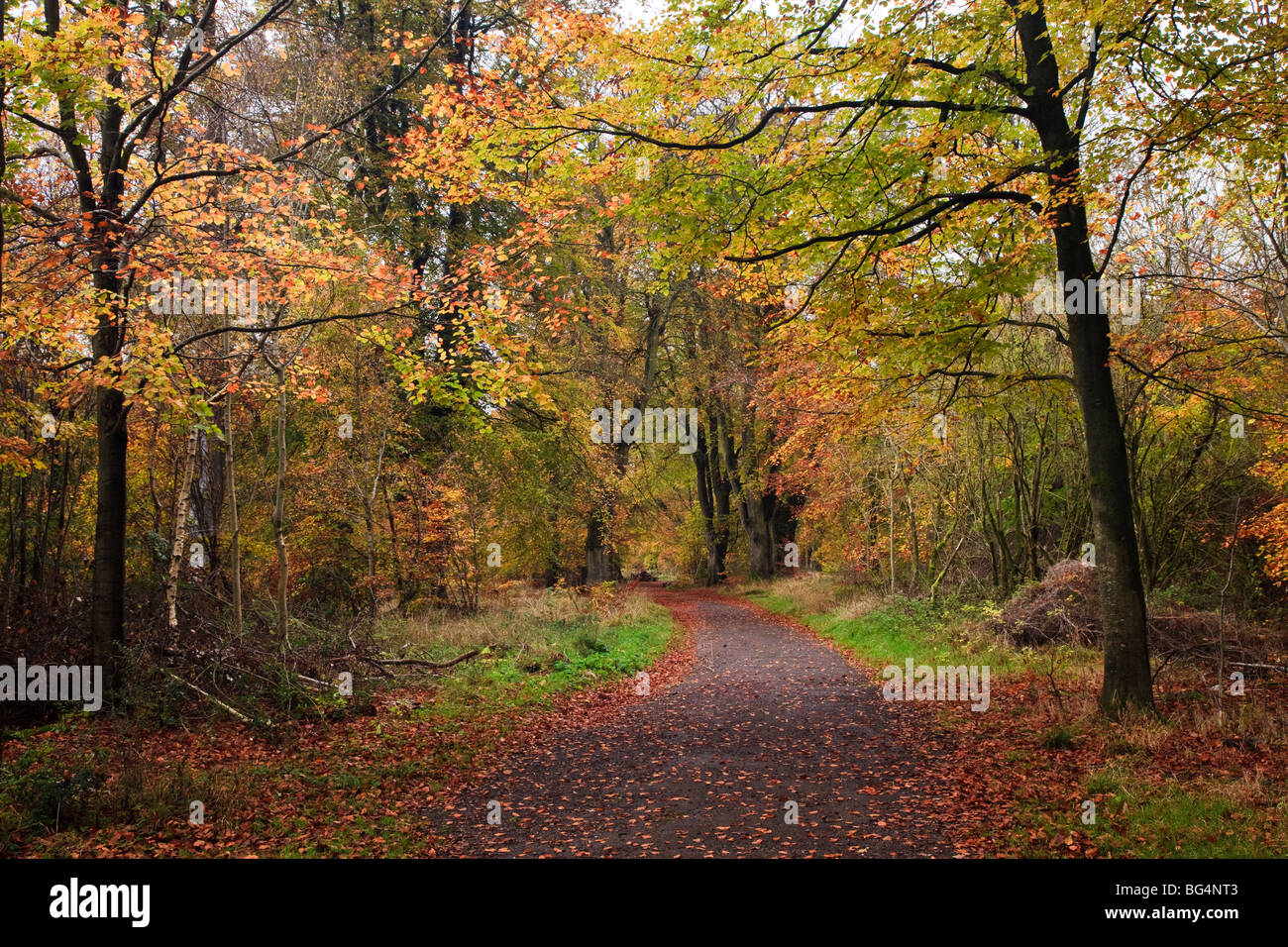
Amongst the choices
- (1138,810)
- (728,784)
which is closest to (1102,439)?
(1138,810)

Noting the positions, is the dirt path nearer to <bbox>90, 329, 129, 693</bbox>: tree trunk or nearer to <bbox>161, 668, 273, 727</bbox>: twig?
<bbox>161, 668, 273, 727</bbox>: twig

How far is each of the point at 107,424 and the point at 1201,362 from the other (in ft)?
44.8

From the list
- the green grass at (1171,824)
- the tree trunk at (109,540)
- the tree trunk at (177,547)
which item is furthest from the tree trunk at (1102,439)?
the tree trunk at (177,547)

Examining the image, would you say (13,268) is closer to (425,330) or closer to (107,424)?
(107,424)

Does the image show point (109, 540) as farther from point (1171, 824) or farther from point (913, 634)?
point (913, 634)

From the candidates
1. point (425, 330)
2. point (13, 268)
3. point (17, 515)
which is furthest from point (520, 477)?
point (13, 268)

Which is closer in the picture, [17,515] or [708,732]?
A: [708,732]

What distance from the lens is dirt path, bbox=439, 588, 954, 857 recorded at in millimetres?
5488

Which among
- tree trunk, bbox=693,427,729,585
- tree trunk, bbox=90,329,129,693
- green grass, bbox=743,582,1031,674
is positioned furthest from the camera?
tree trunk, bbox=693,427,729,585

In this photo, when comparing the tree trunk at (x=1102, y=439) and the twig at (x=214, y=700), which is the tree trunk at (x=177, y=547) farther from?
the tree trunk at (x=1102, y=439)

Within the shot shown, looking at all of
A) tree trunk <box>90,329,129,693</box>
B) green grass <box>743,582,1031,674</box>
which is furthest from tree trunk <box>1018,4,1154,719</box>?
tree trunk <box>90,329,129,693</box>

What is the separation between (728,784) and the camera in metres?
6.86
